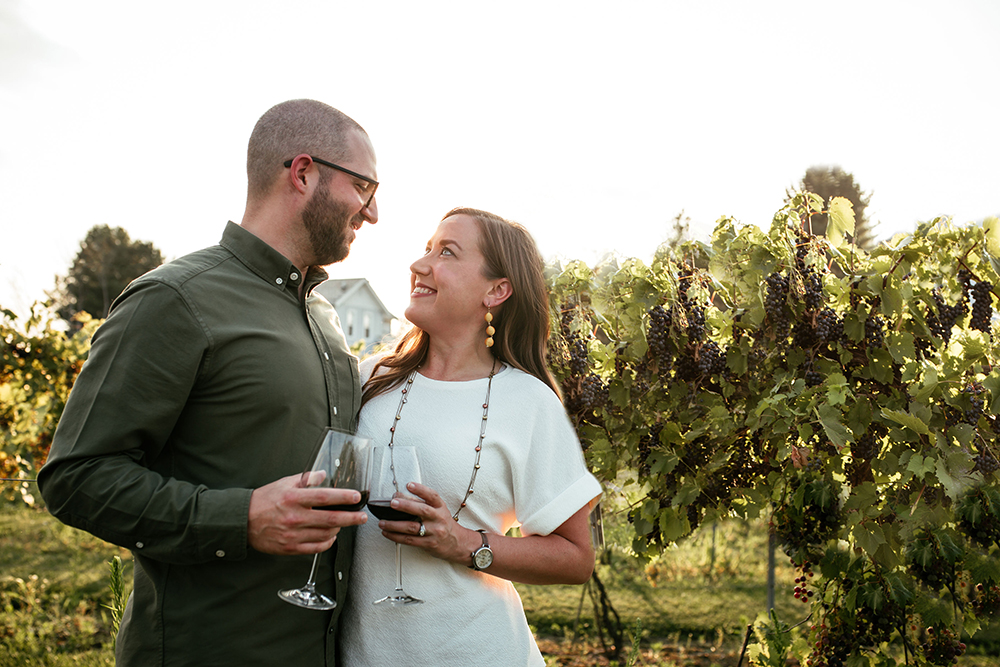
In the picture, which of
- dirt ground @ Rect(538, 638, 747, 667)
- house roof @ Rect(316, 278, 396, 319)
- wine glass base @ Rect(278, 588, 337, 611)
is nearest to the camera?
wine glass base @ Rect(278, 588, 337, 611)

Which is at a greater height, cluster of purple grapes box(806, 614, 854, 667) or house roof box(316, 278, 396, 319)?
house roof box(316, 278, 396, 319)

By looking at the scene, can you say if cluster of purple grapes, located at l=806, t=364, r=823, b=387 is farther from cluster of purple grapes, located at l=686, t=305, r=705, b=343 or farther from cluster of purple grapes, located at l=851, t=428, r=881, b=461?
cluster of purple grapes, located at l=686, t=305, r=705, b=343

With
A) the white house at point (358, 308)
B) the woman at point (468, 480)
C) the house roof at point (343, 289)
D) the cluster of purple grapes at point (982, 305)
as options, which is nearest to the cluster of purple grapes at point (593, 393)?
the woman at point (468, 480)

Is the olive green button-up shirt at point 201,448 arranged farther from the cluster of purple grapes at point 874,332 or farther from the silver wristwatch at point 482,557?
the cluster of purple grapes at point 874,332

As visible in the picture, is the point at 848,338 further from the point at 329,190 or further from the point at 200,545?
the point at 200,545

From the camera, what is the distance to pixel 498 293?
7.84 ft

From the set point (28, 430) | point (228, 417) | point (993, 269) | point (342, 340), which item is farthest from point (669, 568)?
point (28, 430)

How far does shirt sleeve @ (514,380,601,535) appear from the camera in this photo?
78.6 inches

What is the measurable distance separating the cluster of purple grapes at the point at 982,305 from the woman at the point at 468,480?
4.95 ft

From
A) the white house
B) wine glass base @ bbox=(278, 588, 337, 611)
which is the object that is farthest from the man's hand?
the white house

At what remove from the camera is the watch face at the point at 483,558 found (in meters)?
1.87

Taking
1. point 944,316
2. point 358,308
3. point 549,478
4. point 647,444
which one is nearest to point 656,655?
point 647,444

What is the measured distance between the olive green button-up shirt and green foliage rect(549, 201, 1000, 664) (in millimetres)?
1374

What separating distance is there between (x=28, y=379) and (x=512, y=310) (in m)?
6.39
